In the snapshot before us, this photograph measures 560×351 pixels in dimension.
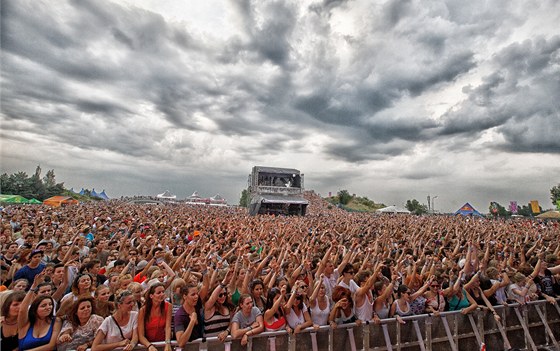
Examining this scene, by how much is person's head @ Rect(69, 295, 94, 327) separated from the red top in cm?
65

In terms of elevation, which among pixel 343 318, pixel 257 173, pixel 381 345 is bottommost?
pixel 381 345

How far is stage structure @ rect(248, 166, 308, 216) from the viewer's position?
3073 centimetres

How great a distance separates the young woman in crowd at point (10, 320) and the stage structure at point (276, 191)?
26.4 metres

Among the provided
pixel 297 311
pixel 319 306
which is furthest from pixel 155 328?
pixel 319 306

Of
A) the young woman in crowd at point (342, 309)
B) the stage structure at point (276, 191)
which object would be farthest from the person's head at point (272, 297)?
the stage structure at point (276, 191)

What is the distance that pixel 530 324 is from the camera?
563 cm

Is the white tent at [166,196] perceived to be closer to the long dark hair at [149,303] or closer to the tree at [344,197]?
the tree at [344,197]

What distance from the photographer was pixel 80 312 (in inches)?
134

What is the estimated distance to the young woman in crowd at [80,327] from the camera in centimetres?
320

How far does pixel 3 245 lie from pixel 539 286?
37.8ft

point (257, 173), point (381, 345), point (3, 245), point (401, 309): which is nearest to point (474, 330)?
point (401, 309)

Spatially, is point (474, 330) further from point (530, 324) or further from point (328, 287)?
point (328, 287)

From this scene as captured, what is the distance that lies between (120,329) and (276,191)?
29.2 m

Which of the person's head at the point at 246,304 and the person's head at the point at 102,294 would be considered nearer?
the person's head at the point at 102,294
